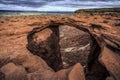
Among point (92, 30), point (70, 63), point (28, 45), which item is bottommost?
point (70, 63)

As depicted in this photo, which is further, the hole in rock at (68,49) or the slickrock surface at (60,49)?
the hole in rock at (68,49)

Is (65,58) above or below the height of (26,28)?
below

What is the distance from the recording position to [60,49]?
17.2 ft

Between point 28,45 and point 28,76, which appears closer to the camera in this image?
point 28,76

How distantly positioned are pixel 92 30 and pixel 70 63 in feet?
3.15

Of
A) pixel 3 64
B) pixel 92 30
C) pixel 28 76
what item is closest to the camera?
pixel 28 76

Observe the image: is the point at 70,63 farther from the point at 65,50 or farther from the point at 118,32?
the point at 118,32

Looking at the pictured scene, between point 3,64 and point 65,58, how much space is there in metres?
1.38

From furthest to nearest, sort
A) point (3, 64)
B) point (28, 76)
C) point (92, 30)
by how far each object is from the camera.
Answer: point (92, 30)
point (3, 64)
point (28, 76)

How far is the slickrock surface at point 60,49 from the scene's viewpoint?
4.23 meters

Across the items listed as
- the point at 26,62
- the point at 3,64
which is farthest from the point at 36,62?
the point at 3,64

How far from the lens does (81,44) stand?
5.30 metres

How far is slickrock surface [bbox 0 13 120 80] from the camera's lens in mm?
4227

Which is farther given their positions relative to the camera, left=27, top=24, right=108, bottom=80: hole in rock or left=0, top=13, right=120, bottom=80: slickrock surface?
left=27, top=24, right=108, bottom=80: hole in rock
